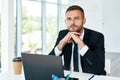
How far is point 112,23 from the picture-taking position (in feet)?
17.0

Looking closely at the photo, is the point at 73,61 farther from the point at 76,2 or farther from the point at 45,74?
the point at 76,2

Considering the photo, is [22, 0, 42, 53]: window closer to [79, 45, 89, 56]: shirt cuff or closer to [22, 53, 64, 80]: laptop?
[79, 45, 89, 56]: shirt cuff

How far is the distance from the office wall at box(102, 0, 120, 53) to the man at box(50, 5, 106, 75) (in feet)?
11.0

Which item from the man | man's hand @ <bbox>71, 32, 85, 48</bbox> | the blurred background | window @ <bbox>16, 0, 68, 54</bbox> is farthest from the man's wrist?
window @ <bbox>16, 0, 68, 54</bbox>

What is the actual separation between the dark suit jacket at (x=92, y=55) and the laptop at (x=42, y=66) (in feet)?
1.82

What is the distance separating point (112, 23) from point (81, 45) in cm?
369

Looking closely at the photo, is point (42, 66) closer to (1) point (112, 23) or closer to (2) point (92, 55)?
(2) point (92, 55)

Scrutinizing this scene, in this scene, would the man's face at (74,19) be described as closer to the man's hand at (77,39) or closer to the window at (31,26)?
the man's hand at (77,39)

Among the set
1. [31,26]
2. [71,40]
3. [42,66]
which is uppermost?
[31,26]

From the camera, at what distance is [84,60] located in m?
1.76

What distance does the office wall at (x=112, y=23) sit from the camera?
5.10 m

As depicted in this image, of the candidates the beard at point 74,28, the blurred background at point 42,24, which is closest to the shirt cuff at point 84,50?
the beard at point 74,28

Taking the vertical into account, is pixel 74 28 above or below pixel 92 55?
above

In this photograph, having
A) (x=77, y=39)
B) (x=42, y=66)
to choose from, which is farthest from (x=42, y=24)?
(x=42, y=66)
